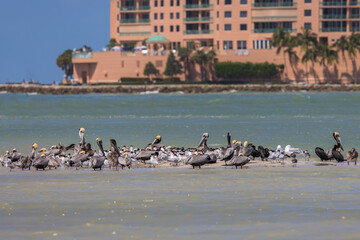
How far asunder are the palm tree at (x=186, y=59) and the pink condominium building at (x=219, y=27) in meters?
1.45

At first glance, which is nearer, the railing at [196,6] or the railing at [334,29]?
the railing at [334,29]

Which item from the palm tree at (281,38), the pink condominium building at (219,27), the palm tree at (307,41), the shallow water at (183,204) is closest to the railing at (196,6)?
the pink condominium building at (219,27)

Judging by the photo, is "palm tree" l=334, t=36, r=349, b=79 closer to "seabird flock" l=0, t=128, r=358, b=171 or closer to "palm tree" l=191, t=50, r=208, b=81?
"palm tree" l=191, t=50, r=208, b=81

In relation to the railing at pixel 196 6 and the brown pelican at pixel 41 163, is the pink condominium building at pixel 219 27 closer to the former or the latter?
the railing at pixel 196 6

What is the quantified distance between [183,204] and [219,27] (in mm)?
122002

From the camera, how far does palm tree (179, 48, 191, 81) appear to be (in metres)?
142

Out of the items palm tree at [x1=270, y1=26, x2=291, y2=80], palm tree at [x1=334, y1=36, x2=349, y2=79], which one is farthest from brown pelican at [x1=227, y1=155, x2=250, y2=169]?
palm tree at [x1=334, y1=36, x2=349, y2=79]

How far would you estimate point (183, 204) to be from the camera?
1955cm

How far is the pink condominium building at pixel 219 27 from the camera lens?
13875 centimetres

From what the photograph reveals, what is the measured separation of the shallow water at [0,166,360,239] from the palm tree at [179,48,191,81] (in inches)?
4574

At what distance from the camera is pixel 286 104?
90.9 meters

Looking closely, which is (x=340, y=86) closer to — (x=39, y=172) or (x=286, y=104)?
→ (x=286, y=104)

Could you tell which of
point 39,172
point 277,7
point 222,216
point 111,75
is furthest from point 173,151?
point 111,75

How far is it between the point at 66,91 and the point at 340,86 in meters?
45.1
